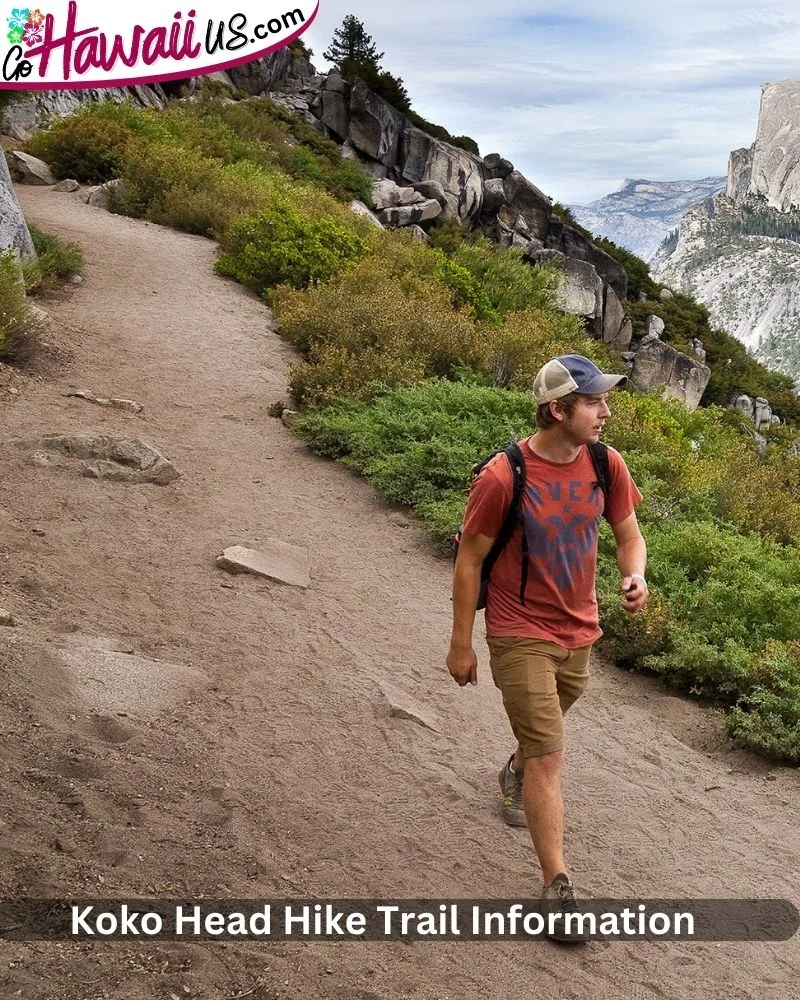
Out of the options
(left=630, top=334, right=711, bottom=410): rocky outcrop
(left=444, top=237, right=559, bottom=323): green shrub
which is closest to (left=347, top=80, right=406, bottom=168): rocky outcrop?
(left=630, top=334, right=711, bottom=410): rocky outcrop

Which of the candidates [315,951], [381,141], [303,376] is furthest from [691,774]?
[381,141]

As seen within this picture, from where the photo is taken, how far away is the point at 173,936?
10.8 feet

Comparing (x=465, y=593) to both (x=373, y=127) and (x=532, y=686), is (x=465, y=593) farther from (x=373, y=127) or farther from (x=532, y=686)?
(x=373, y=127)

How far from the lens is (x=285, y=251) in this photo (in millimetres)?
16141

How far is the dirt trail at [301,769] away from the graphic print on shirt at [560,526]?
1381 mm

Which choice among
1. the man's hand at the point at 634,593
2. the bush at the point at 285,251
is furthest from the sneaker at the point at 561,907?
the bush at the point at 285,251

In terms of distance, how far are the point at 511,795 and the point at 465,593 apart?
1393 millimetres

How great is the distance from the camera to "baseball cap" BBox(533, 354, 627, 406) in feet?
11.7

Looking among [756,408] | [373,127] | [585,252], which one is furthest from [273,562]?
[756,408]

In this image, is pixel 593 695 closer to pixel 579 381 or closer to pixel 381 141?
pixel 579 381

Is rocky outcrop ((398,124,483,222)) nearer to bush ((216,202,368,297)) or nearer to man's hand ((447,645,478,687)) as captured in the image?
bush ((216,202,368,297))

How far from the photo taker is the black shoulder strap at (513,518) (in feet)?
11.7

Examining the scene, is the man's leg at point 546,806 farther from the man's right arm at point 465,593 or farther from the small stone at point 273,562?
the small stone at point 273,562

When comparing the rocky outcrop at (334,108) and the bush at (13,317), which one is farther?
the rocky outcrop at (334,108)
